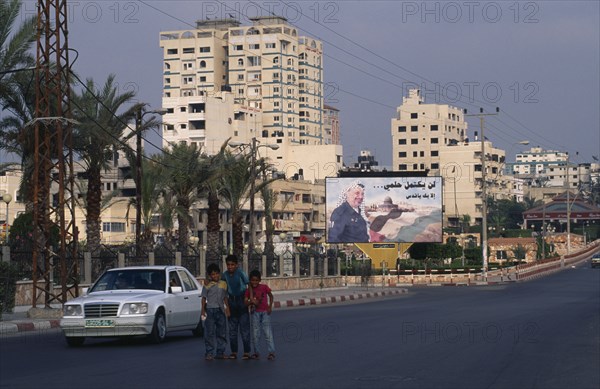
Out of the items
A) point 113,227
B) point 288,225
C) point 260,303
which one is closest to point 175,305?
point 260,303

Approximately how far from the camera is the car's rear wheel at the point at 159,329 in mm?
19188

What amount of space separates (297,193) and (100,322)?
345 feet

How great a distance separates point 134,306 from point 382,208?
5645cm

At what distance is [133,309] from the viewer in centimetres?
1878

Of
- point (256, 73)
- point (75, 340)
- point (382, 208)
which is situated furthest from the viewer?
point (256, 73)

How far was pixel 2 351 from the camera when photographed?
1798 cm

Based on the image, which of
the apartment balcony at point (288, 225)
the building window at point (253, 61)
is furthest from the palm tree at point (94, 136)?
the building window at point (253, 61)

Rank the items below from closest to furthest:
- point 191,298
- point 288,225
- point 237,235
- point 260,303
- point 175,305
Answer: point 260,303 → point 175,305 → point 191,298 → point 237,235 → point 288,225

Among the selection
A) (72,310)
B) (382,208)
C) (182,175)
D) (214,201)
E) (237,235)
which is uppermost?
(182,175)

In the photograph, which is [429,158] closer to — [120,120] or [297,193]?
[297,193]

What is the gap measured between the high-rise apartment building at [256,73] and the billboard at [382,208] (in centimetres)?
8421

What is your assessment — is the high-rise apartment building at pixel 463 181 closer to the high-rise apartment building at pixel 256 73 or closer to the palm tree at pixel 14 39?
the high-rise apartment building at pixel 256 73
